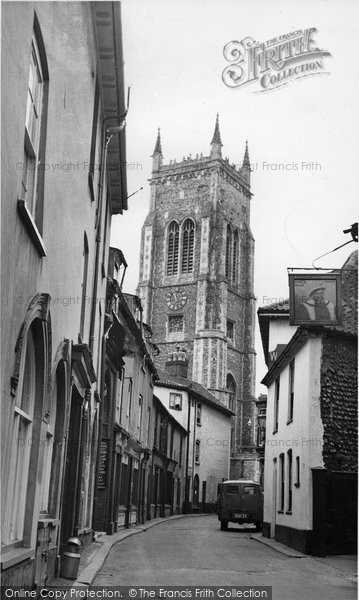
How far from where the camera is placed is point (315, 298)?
17.4 metres

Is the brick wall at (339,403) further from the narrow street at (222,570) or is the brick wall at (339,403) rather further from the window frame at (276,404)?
the window frame at (276,404)

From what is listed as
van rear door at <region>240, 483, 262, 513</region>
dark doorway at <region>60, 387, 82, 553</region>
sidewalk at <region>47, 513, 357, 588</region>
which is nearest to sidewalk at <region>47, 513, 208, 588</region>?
sidewalk at <region>47, 513, 357, 588</region>

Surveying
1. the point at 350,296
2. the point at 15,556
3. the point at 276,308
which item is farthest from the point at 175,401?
the point at 15,556

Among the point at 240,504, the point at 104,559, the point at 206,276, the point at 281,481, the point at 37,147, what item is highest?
the point at 206,276

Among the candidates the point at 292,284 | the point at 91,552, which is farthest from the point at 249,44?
the point at 91,552

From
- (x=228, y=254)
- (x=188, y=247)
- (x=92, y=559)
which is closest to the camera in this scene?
(x=92, y=559)

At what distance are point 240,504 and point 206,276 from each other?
54.3 metres

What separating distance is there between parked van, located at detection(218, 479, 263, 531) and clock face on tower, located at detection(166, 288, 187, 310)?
175 feet

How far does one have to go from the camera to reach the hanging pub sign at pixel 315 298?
17.2 m

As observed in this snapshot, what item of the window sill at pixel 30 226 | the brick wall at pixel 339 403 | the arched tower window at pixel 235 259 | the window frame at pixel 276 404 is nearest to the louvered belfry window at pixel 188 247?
the arched tower window at pixel 235 259

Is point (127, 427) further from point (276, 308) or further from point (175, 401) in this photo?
point (175, 401)

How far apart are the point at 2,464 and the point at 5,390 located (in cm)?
66

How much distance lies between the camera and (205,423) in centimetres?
6291

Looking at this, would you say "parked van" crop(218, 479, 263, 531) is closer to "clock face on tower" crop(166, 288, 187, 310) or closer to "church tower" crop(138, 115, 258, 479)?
"church tower" crop(138, 115, 258, 479)
